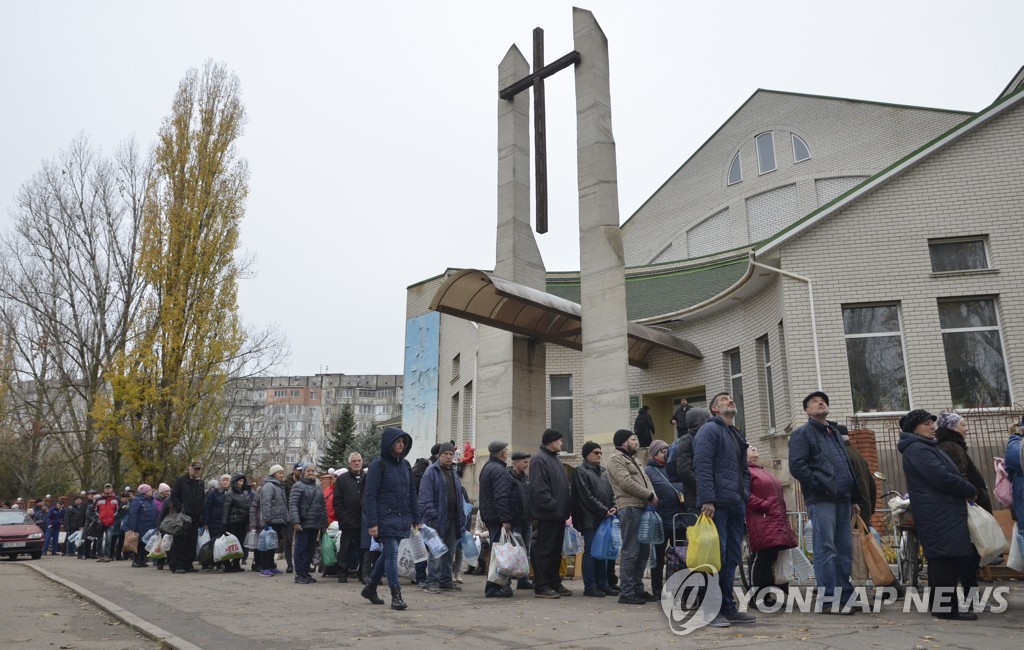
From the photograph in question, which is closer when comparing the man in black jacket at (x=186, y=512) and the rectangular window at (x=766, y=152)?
the man in black jacket at (x=186, y=512)

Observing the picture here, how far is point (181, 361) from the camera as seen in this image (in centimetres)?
2381

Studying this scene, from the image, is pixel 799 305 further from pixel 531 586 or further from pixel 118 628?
pixel 118 628

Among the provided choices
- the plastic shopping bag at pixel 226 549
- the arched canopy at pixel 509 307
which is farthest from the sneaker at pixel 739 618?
the plastic shopping bag at pixel 226 549

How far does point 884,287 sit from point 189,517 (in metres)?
13.8

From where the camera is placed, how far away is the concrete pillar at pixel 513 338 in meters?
15.9

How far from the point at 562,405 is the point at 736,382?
4892 millimetres

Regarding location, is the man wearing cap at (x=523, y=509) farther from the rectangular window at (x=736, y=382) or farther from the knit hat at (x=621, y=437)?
the rectangular window at (x=736, y=382)

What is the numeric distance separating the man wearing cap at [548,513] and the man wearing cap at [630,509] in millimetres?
773

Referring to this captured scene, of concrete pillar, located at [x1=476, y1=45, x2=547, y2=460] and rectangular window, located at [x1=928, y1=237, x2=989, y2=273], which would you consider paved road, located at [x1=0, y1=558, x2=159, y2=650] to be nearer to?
concrete pillar, located at [x1=476, y1=45, x2=547, y2=460]

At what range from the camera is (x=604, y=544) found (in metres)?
9.12

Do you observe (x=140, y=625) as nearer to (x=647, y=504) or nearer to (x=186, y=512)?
Result: (x=647, y=504)

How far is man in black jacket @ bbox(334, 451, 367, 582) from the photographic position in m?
11.6

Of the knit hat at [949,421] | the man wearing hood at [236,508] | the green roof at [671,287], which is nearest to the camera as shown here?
the knit hat at [949,421]

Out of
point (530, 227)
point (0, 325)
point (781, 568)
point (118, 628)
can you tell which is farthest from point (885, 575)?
point (0, 325)
